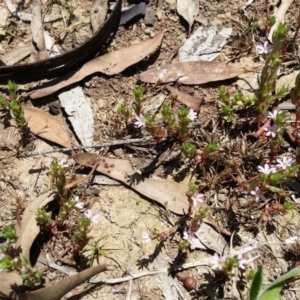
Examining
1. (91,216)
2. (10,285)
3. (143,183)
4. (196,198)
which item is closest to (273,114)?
(196,198)

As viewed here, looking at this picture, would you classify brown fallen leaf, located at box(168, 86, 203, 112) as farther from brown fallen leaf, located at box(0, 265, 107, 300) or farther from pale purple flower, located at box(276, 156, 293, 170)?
brown fallen leaf, located at box(0, 265, 107, 300)

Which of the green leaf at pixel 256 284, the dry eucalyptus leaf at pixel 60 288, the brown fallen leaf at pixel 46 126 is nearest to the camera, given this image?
the green leaf at pixel 256 284

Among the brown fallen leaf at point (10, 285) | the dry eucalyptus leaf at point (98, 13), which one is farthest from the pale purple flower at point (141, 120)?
the brown fallen leaf at point (10, 285)

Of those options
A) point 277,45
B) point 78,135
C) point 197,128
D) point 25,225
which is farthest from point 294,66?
point 25,225

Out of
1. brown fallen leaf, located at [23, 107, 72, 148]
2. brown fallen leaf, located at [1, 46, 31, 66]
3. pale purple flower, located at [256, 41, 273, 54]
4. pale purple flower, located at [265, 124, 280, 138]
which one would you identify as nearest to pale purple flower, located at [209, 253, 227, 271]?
pale purple flower, located at [265, 124, 280, 138]

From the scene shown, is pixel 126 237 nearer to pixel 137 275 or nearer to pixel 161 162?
pixel 137 275

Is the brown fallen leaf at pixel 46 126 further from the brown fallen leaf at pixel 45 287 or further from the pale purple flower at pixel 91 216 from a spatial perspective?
the brown fallen leaf at pixel 45 287
